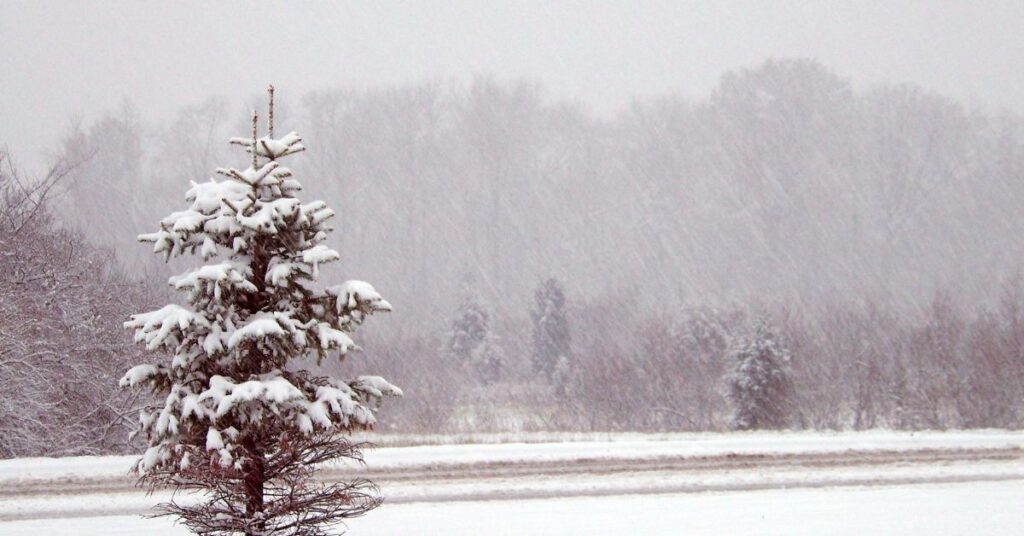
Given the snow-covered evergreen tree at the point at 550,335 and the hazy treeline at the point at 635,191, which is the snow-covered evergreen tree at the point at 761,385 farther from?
the hazy treeline at the point at 635,191

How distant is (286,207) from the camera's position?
7.49m

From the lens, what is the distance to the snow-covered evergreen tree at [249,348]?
727 centimetres

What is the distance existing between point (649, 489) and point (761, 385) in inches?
397

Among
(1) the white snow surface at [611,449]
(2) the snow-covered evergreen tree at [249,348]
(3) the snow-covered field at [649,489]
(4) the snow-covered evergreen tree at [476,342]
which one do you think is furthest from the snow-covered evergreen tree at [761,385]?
(2) the snow-covered evergreen tree at [249,348]

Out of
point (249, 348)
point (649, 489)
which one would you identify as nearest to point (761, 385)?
point (649, 489)

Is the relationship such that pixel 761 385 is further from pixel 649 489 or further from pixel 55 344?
pixel 55 344

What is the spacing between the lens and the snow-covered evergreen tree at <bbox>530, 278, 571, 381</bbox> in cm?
3403

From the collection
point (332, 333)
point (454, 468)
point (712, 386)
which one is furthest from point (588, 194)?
point (332, 333)

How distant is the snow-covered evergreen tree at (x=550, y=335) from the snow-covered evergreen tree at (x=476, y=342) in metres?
1.54

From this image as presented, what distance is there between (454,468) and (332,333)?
8.05m

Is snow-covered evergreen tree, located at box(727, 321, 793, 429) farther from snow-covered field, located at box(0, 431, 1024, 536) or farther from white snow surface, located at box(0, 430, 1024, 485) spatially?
snow-covered field, located at box(0, 431, 1024, 536)

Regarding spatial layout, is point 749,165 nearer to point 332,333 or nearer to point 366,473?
point 366,473

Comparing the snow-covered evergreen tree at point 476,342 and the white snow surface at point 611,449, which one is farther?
the snow-covered evergreen tree at point 476,342

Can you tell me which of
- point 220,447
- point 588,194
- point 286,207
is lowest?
point 220,447
